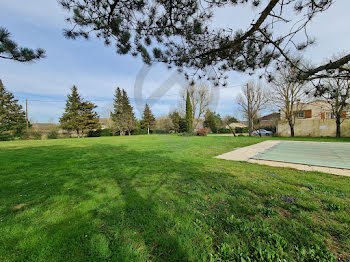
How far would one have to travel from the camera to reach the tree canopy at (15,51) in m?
1.95

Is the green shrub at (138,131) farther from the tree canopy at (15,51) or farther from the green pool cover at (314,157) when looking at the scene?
the tree canopy at (15,51)

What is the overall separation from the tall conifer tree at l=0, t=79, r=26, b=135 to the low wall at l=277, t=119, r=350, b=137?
3271cm

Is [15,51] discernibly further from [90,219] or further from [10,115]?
[10,115]

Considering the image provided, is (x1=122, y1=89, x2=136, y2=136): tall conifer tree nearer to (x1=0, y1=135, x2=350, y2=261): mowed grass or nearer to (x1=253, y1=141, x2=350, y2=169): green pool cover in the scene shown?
(x1=0, y1=135, x2=350, y2=261): mowed grass

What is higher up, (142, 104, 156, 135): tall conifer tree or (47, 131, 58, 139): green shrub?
(142, 104, 156, 135): tall conifer tree

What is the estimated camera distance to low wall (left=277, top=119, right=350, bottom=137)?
1287cm

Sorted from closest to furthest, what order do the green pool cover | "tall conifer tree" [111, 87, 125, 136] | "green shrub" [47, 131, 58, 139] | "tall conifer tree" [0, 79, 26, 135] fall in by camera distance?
1. the green pool cover
2. "tall conifer tree" [0, 79, 26, 135]
3. "green shrub" [47, 131, 58, 139]
4. "tall conifer tree" [111, 87, 125, 136]

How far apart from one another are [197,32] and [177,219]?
9.70ft

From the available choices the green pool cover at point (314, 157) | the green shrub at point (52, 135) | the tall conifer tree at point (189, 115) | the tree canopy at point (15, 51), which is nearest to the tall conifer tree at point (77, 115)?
the green shrub at point (52, 135)

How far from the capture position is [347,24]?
223 centimetres

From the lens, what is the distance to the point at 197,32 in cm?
238

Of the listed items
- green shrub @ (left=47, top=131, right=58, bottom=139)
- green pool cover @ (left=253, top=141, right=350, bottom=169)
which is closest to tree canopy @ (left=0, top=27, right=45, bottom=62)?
green pool cover @ (left=253, top=141, right=350, bottom=169)

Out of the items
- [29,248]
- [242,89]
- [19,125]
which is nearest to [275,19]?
[29,248]

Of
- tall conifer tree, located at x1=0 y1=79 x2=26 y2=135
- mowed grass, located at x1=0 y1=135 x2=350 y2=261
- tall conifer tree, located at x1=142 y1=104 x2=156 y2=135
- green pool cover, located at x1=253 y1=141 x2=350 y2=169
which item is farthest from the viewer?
tall conifer tree, located at x1=142 y1=104 x2=156 y2=135
